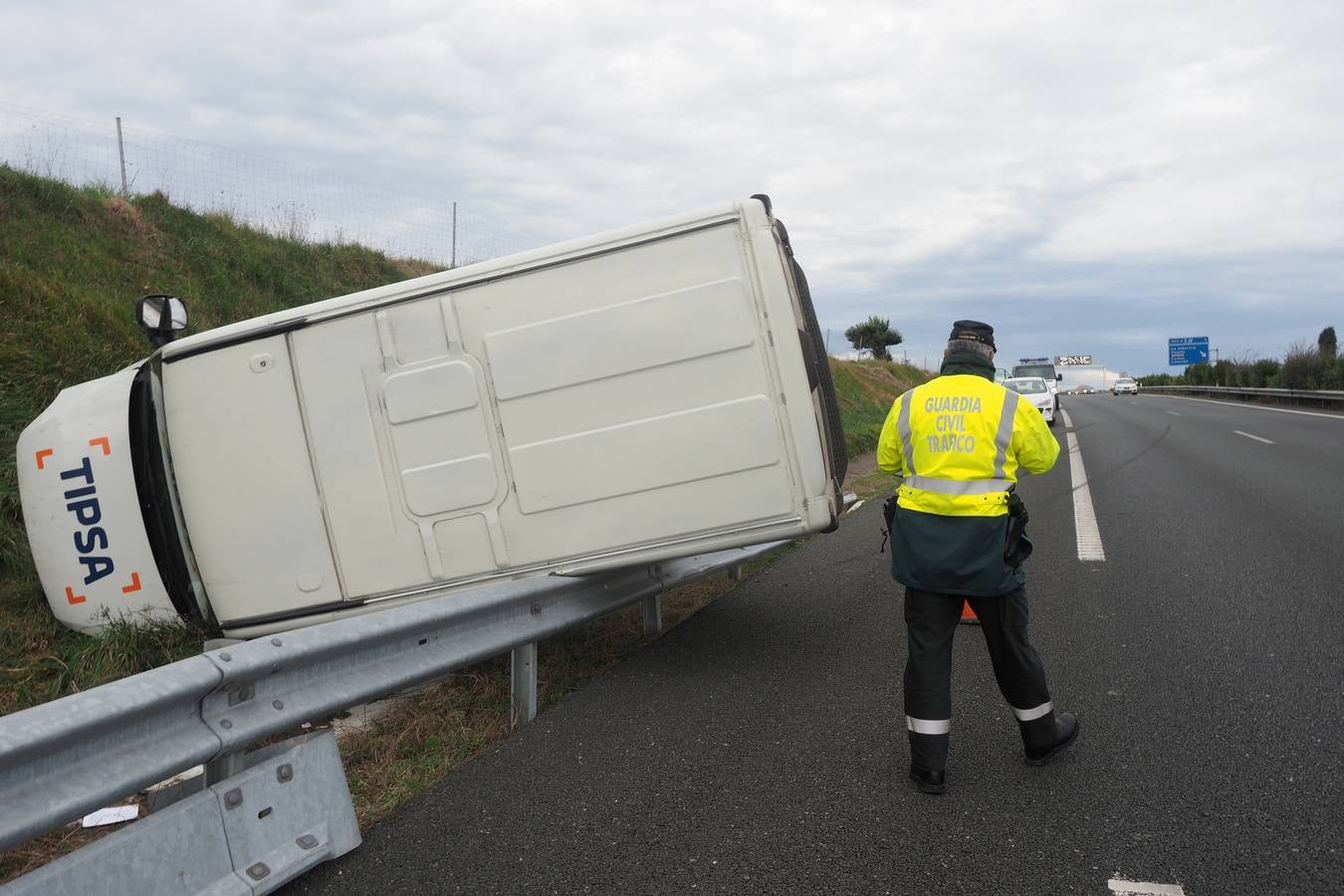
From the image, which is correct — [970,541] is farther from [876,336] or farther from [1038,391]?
[876,336]

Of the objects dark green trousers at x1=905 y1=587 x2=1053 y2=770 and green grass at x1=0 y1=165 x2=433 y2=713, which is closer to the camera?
dark green trousers at x1=905 y1=587 x2=1053 y2=770

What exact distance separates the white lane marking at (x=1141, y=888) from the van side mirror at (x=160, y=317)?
5.41 m

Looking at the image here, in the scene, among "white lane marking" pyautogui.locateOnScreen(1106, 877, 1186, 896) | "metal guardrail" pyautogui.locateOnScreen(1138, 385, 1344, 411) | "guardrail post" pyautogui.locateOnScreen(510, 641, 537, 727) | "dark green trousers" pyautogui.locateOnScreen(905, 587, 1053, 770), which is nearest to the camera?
"white lane marking" pyautogui.locateOnScreen(1106, 877, 1186, 896)

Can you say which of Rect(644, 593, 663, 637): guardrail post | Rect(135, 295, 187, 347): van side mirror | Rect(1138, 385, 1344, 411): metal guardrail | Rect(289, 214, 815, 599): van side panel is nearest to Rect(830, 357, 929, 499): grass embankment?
Rect(644, 593, 663, 637): guardrail post

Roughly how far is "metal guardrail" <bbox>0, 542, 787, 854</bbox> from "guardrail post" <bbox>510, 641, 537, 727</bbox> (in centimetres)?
2

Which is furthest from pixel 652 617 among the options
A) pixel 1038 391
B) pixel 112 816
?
pixel 1038 391

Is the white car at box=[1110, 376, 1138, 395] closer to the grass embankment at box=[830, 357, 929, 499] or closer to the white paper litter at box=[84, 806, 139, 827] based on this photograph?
the grass embankment at box=[830, 357, 929, 499]

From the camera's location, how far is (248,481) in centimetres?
505

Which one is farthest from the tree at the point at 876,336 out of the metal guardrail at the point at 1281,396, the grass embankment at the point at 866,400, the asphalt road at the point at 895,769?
the asphalt road at the point at 895,769

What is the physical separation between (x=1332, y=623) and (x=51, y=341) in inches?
390

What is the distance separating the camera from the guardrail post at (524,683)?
14.8 ft

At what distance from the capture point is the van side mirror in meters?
5.55

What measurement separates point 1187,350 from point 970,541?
7822cm

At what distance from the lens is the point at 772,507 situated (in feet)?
15.0
